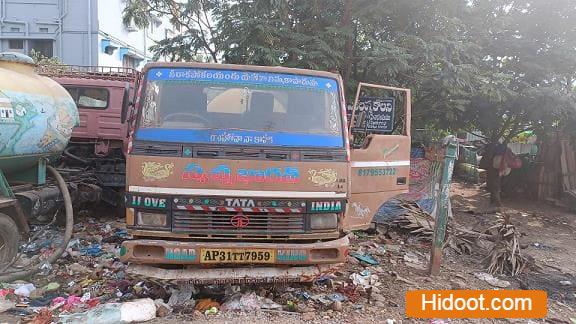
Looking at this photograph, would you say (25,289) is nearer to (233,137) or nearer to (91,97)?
(233,137)

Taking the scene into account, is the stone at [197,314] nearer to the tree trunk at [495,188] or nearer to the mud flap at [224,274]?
the mud flap at [224,274]

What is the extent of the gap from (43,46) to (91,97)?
10.9 m

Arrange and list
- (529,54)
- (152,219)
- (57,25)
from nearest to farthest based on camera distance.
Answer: (152,219)
(529,54)
(57,25)

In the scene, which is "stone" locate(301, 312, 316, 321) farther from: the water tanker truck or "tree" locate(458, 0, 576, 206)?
"tree" locate(458, 0, 576, 206)

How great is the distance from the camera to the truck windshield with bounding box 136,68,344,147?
14.5 feet

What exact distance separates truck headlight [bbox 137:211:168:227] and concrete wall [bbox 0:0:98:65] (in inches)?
608

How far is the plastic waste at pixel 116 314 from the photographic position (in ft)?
13.2

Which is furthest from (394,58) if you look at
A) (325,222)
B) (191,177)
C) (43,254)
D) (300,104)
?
(43,254)

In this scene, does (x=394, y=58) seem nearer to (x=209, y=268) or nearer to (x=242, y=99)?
(x=242, y=99)

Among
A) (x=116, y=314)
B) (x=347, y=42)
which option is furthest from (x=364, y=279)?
(x=347, y=42)

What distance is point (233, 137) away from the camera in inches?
174

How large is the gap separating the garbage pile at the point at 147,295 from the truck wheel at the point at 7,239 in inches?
12.4

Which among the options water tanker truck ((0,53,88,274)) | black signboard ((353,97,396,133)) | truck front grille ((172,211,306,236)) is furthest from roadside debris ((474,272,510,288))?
water tanker truck ((0,53,88,274))

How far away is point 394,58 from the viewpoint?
834cm
